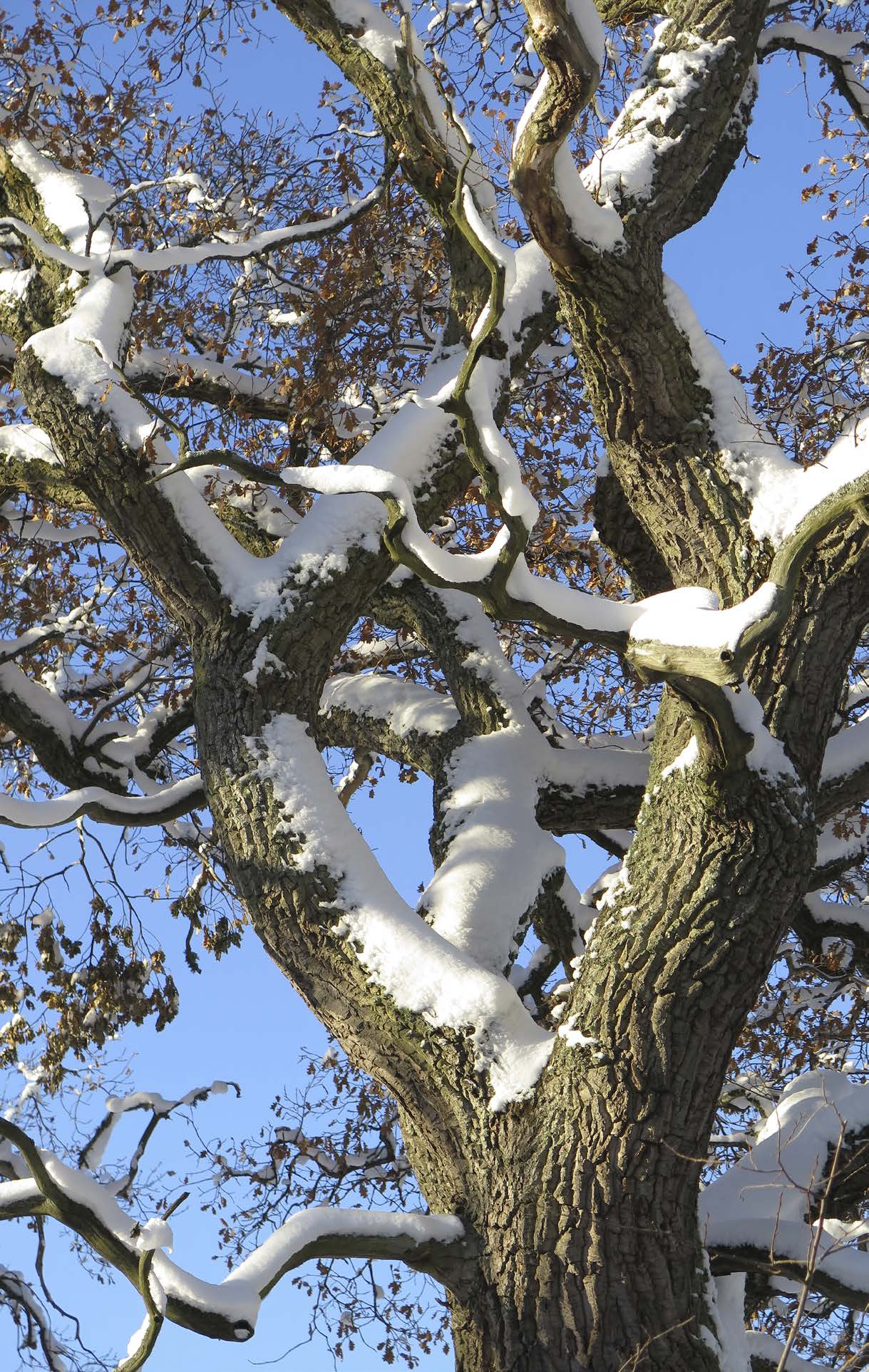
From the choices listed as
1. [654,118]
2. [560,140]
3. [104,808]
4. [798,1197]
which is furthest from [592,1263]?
[654,118]

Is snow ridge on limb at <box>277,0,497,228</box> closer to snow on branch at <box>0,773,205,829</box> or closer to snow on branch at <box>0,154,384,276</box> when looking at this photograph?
snow on branch at <box>0,154,384,276</box>

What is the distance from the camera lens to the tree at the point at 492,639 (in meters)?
4.05

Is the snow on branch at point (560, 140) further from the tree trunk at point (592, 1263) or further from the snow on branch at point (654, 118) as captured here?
the tree trunk at point (592, 1263)

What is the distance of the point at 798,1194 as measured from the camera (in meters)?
5.02

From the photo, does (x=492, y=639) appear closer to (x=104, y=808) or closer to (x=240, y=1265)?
(x=104, y=808)

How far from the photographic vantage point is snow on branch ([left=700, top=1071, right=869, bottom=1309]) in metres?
4.49

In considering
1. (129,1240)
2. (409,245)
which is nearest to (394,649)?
(409,245)

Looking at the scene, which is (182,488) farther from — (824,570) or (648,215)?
(824,570)

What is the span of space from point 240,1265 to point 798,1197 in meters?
2.49

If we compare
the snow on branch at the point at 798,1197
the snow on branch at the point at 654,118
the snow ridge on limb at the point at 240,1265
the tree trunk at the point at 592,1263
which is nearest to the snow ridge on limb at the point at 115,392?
the snow on branch at the point at 654,118

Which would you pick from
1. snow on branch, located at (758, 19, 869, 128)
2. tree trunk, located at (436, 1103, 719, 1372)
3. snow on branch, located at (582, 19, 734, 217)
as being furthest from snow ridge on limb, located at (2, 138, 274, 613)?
snow on branch, located at (758, 19, 869, 128)

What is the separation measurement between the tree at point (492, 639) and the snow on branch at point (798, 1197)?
22 mm

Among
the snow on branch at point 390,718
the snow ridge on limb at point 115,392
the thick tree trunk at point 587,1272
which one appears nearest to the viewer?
the thick tree trunk at point 587,1272

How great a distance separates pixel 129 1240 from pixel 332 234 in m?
5.58
